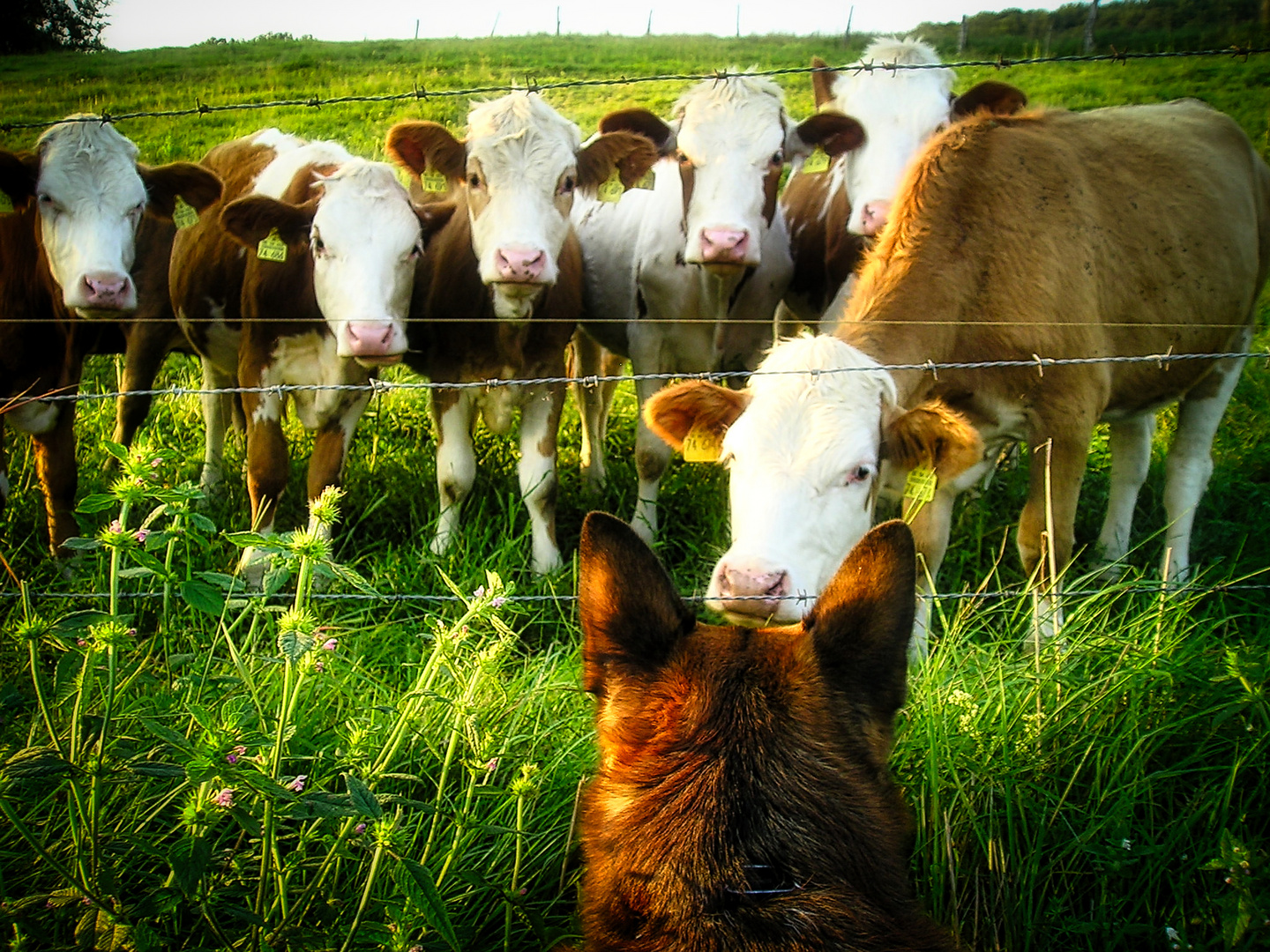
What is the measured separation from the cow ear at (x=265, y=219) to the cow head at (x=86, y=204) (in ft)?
1.64

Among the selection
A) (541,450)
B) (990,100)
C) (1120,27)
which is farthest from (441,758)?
(1120,27)

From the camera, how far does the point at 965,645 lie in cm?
377

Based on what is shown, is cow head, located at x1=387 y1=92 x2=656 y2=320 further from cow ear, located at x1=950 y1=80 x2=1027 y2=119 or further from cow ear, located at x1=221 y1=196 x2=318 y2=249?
cow ear, located at x1=950 y1=80 x2=1027 y2=119

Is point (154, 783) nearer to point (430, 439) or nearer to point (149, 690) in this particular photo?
point (149, 690)

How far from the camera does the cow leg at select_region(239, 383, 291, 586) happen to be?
5051 millimetres

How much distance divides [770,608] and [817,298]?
3264 millimetres

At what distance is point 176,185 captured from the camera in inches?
211

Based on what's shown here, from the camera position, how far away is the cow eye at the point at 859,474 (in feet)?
11.3

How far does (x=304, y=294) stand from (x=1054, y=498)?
11.5ft

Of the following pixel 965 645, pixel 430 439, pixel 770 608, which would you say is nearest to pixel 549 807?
pixel 770 608

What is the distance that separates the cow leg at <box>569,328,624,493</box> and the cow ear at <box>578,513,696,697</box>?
14.0 ft

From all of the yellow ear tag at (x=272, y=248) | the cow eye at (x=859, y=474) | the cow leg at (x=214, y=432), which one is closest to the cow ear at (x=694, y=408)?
the cow eye at (x=859, y=474)

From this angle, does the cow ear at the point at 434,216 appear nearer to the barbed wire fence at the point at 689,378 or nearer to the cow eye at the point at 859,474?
the barbed wire fence at the point at 689,378

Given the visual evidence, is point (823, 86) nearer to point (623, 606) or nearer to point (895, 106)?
point (895, 106)
